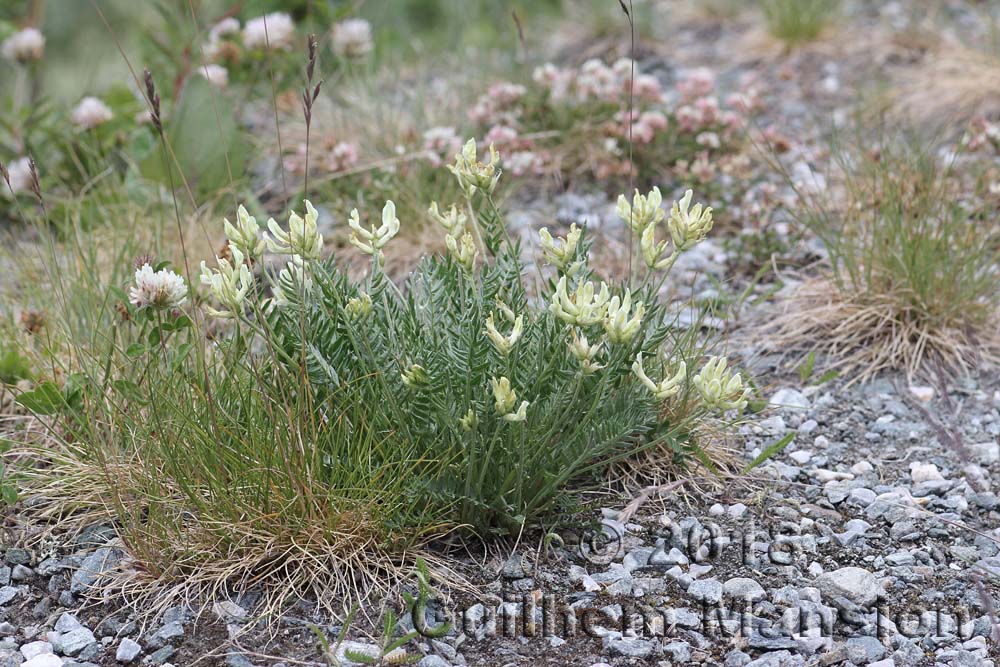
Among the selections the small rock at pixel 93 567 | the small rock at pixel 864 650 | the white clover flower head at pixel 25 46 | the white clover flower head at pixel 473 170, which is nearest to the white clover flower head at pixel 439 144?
the white clover flower head at pixel 25 46

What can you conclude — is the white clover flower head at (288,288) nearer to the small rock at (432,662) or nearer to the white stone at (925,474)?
the small rock at (432,662)

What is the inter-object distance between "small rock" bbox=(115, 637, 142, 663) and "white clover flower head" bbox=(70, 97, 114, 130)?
2.59m

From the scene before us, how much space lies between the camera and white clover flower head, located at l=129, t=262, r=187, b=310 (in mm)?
2217

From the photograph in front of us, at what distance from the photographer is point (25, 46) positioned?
4.25 meters

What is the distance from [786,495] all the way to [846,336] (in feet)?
2.77

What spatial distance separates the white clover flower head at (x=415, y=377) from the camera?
2090mm

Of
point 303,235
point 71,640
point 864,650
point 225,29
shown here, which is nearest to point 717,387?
A: point 864,650

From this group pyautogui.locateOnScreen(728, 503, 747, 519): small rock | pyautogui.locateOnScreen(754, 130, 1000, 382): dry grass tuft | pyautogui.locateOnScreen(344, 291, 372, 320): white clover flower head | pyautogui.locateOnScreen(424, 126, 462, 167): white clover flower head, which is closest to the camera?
pyautogui.locateOnScreen(344, 291, 372, 320): white clover flower head

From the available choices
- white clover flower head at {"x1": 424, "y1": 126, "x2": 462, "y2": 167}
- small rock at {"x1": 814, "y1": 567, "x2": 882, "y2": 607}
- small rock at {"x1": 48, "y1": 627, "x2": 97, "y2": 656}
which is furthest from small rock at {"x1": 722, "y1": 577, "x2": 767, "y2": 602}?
white clover flower head at {"x1": 424, "y1": 126, "x2": 462, "y2": 167}

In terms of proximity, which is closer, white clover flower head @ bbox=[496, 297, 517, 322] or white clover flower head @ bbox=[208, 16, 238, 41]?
white clover flower head @ bbox=[496, 297, 517, 322]

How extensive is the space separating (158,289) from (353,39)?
2.73 m

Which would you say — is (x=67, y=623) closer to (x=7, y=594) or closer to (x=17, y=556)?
(x=7, y=594)

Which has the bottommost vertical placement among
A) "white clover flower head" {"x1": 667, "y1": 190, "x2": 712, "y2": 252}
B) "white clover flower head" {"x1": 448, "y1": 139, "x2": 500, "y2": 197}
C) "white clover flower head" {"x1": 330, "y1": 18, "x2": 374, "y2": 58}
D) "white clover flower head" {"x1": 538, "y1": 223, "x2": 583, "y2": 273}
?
"white clover flower head" {"x1": 538, "y1": 223, "x2": 583, "y2": 273}

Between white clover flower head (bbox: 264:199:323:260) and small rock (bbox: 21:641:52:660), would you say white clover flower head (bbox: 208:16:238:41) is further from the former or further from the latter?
small rock (bbox: 21:641:52:660)
